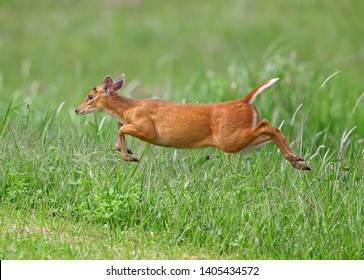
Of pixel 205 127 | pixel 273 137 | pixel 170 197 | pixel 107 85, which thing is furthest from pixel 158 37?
pixel 273 137

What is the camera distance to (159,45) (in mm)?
17094

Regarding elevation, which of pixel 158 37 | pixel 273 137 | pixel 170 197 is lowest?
pixel 170 197

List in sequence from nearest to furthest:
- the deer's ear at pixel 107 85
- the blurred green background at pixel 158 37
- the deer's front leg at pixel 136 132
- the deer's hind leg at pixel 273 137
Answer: the deer's hind leg at pixel 273 137
the deer's front leg at pixel 136 132
the deer's ear at pixel 107 85
the blurred green background at pixel 158 37

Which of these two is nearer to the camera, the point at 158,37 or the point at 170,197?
the point at 170,197

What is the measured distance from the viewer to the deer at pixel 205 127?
6105 millimetres

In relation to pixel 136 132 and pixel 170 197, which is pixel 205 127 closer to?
pixel 136 132

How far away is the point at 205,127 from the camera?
20.3 ft

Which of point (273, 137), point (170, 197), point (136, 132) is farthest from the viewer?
point (170, 197)

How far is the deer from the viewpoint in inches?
240

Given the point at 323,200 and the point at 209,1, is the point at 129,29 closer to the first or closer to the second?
the point at 209,1

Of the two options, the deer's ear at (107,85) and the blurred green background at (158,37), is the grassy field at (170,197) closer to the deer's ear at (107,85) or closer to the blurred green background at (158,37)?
the deer's ear at (107,85)

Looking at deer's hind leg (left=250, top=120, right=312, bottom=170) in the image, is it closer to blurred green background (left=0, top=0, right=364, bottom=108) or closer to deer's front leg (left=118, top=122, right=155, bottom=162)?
deer's front leg (left=118, top=122, right=155, bottom=162)

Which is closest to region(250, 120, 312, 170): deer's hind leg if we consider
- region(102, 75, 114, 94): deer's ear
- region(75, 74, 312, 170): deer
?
region(75, 74, 312, 170): deer

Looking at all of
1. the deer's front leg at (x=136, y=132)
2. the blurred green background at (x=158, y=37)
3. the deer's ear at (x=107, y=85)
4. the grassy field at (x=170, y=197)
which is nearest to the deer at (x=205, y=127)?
the deer's front leg at (x=136, y=132)
